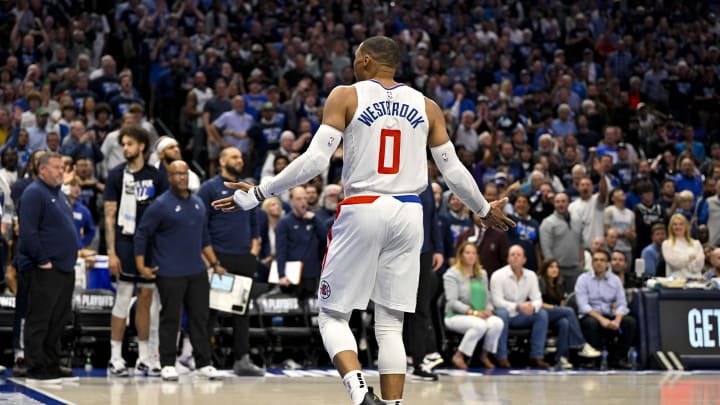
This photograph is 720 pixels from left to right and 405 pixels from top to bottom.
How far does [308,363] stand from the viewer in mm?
14461

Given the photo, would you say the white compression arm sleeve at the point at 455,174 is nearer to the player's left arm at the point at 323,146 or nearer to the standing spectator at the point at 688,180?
the player's left arm at the point at 323,146

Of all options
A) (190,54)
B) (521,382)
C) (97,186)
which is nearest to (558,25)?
(190,54)

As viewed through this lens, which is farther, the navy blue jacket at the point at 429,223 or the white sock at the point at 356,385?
the navy blue jacket at the point at 429,223

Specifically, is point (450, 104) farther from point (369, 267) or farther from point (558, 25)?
point (369, 267)

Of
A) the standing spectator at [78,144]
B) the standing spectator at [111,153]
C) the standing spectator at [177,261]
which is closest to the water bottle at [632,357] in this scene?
the standing spectator at [177,261]

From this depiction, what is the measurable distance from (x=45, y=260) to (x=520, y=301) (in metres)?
5.96

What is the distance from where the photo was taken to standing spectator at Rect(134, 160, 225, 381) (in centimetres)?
1205

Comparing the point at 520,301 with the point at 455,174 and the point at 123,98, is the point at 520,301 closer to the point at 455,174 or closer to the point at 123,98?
the point at 123,98

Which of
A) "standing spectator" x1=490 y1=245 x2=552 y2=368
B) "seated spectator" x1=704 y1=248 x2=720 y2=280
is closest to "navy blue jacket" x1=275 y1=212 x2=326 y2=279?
"standing spectator" x1=490 y1=245 x2=552 y2=368

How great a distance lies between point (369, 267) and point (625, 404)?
3344 mm

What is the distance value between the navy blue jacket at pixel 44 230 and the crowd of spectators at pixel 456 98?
690mm

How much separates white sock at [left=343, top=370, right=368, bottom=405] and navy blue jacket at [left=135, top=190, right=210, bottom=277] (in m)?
5.05

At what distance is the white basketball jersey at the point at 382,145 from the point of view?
24.9 ft

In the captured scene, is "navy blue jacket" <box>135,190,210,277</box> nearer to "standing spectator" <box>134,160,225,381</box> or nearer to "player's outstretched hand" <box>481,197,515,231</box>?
"standing spectator" <box>134,160,225,381</box>
